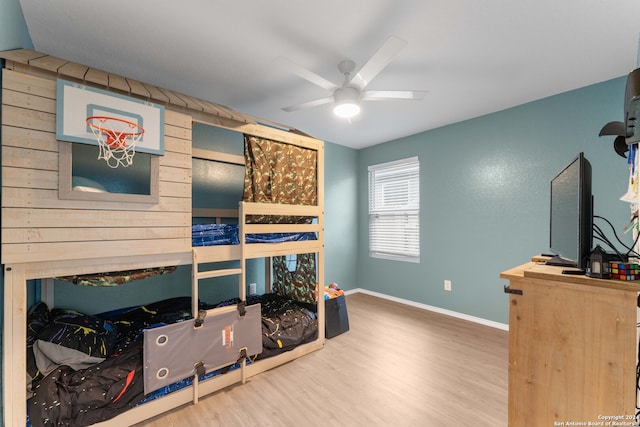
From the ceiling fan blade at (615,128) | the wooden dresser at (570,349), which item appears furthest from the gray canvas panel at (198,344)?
the ceiling fan blade at (615,128)

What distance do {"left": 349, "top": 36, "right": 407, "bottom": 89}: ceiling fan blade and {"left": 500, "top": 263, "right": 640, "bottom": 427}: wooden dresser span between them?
1.30m

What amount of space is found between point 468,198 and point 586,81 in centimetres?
145

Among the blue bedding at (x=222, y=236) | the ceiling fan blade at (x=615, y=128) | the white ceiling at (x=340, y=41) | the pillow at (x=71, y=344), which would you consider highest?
the white ceiling at (x=340, y=41)

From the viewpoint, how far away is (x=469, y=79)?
7.65 ft

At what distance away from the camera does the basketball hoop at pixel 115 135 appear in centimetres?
150

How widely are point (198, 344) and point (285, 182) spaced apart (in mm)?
Result: 1409

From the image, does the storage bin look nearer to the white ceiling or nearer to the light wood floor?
the light wood floor

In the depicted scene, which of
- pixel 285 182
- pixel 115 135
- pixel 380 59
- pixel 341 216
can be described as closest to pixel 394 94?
pixel 380 59

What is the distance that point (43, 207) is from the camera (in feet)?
4.54

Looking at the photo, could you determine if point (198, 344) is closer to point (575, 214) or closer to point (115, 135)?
point (115, 135)

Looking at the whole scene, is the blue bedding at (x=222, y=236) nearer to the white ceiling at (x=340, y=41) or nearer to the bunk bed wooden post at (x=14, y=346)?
the bunk bed wooden post at (x=14, y=346)

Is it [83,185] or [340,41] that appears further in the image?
[340,41]

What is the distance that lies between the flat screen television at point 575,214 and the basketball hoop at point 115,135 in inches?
88.1

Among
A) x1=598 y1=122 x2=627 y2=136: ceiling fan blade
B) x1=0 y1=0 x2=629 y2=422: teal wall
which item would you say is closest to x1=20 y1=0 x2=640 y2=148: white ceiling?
x1=0 y1=0 x2=629 y2=422: teal wall
